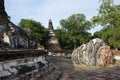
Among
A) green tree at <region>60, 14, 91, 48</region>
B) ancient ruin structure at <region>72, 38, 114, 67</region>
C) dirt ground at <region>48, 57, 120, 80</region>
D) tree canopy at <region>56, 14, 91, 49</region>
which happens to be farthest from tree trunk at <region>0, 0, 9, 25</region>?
green tree at <region>60, 14, 91, 48</region>

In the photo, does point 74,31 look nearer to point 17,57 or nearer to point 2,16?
point 2,16

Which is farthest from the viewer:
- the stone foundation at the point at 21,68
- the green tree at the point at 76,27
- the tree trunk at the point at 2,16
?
the green tree at the point at 76,27

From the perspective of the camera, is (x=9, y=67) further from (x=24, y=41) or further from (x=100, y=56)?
(x=100, y=56)

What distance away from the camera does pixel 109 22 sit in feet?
104

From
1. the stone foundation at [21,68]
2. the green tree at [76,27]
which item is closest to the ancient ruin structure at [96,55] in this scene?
the stone foundation at [21,68]

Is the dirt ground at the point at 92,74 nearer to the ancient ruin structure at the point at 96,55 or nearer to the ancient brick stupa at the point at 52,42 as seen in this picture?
the ancient ruin structure at the point at 96,55

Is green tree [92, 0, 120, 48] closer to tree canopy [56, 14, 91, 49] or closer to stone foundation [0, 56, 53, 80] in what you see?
tree canopy [56, 14, 91, 49]

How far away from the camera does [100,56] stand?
1181 centimetres

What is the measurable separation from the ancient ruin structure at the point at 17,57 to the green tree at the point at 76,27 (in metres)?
31.9

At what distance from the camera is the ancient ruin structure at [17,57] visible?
4.88 meters

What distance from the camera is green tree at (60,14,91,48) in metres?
40.9

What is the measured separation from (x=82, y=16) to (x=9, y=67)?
128 ft

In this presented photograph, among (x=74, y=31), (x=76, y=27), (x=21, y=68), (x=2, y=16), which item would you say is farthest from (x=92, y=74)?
(x=76, y=27)

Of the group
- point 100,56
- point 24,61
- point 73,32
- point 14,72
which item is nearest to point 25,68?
point 24,61
